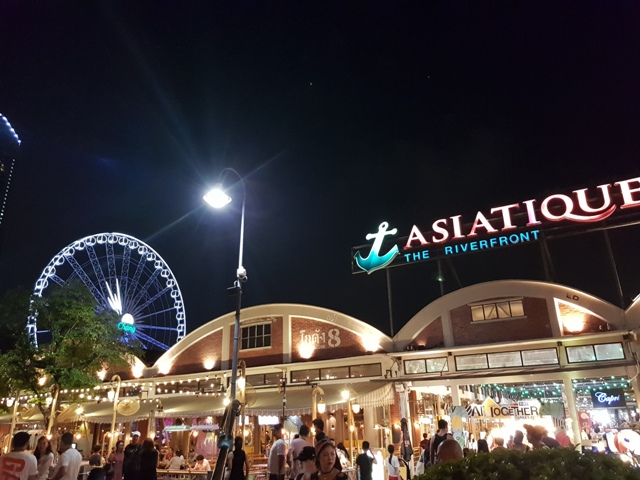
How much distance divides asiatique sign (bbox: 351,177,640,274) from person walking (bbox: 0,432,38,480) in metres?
17.0

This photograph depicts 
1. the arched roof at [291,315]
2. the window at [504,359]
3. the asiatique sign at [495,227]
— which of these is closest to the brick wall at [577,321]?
the window at [504,359]

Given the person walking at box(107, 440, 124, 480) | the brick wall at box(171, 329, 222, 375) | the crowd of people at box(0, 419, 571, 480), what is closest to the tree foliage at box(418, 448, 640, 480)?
the crowd of people at box(0, 419, 571, 480)

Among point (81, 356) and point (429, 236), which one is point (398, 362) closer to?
point (429, 236)

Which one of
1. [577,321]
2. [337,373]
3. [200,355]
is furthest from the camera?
[200,355]

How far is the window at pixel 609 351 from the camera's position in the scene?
1647 centimetres

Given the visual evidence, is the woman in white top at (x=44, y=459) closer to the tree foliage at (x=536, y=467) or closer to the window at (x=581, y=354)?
the tree foliage at (x=536, y=467)

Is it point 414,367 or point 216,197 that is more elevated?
point 216,197

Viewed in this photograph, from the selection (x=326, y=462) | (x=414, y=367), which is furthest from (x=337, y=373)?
(x=326, y=462)

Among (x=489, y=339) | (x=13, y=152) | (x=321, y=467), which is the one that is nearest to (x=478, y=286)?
(x=489, y=339)

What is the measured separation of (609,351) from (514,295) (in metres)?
3.53

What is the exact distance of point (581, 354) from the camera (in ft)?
55.9

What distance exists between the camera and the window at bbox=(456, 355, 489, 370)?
18.6m

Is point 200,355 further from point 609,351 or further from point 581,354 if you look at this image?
point 609,351

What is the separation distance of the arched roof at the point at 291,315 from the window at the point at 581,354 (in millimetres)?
6706
